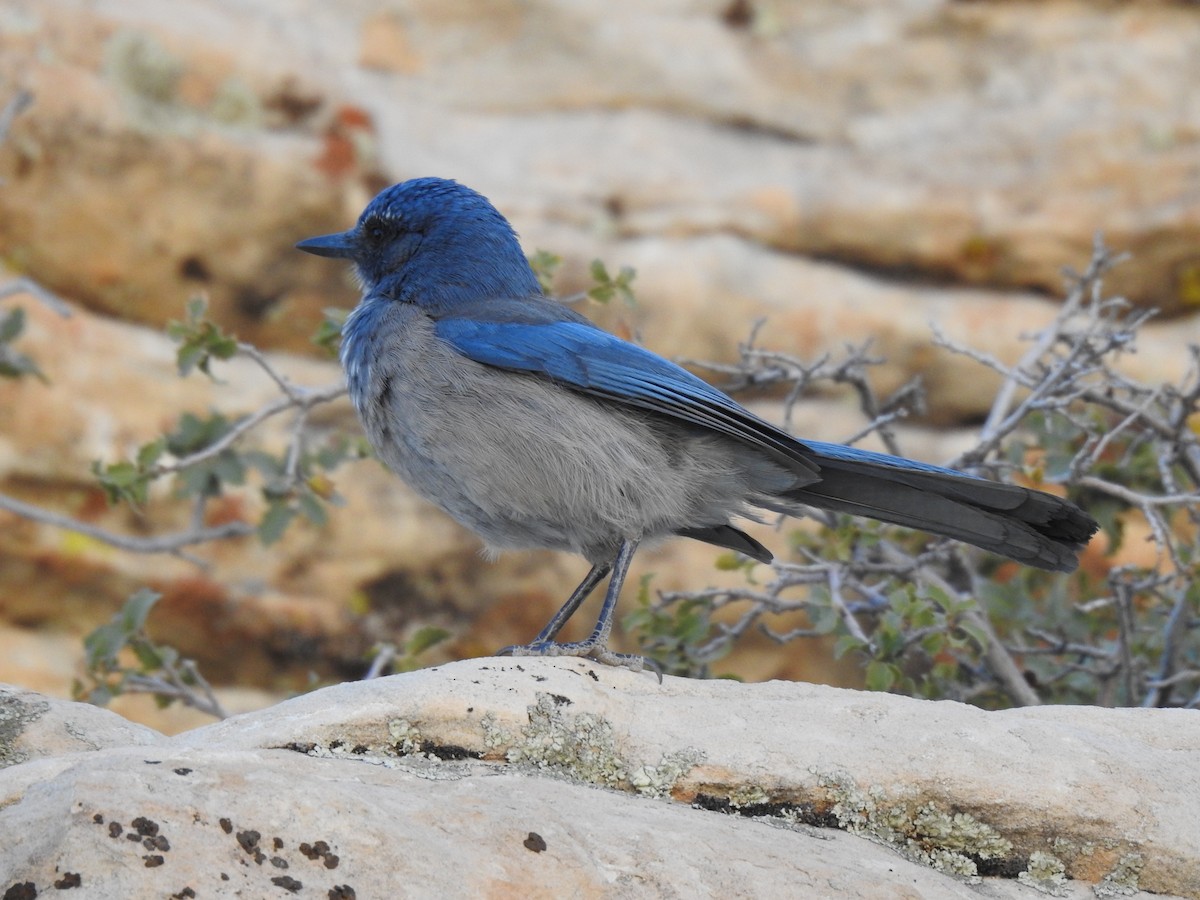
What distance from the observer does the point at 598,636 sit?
160 inches

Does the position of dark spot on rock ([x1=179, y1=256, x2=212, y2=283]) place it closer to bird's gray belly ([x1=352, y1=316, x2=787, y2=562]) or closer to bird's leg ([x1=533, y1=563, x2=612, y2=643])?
bird's gray belly ([x1=352, y1=316, x2=787, y2=562])

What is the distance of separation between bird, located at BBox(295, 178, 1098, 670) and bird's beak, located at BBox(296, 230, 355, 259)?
0.52m

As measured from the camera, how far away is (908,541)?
18.7ft

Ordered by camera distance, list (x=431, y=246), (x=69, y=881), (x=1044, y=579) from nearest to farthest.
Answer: (x=69, y=881) < (x=431, y=246) < (x=1044, y=579)

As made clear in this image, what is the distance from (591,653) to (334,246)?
2.08m

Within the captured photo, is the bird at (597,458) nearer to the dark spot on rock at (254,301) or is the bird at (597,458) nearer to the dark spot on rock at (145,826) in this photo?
the dark spot on rock at (145,826)

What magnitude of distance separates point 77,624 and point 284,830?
5.43m

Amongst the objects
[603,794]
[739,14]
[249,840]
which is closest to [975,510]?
[603,794]

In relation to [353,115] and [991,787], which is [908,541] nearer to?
[991,787]

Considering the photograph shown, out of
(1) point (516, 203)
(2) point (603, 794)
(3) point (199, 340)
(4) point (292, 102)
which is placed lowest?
(2) point (603, 794)

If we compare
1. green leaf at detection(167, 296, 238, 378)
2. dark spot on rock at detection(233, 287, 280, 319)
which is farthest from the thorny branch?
dark spot on rock at detection(233, 287, 280, 319)

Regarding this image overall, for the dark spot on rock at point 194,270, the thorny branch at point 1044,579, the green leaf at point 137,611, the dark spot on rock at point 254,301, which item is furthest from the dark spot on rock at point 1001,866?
the dark spot on rock at point 194,270

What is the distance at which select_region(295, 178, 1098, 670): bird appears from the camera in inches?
169

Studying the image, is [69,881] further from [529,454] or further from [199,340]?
[199,340]
